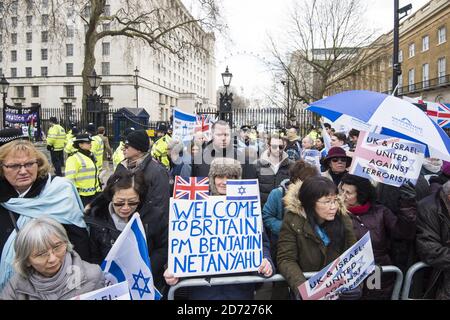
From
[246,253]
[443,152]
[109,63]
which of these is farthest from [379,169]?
[109,63]

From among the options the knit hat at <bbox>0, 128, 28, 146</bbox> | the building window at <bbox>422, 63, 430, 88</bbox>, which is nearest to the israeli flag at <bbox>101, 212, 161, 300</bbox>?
the knit hat at <bbox>0, 128, 28, 146</bbox>

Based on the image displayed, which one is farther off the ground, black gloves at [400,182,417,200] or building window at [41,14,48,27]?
building window at [41,14,48,27]

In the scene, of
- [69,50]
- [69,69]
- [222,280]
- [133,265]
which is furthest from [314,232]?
[69,69]

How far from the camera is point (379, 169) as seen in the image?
307 centimetres

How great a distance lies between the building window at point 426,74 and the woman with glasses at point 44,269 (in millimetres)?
43676

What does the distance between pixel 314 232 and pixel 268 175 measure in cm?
209

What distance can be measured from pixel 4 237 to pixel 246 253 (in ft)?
5.78

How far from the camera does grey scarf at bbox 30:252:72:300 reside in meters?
2.04

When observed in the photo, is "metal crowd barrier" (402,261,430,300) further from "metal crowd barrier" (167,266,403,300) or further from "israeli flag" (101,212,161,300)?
"israeli flag" (101,212,161,300)

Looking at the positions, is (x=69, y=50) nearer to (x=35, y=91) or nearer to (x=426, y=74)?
(x=35, y=91)

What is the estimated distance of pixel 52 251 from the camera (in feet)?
6.86

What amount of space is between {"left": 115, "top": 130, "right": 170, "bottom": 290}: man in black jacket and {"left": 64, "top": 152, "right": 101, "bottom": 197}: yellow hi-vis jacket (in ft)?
4.61

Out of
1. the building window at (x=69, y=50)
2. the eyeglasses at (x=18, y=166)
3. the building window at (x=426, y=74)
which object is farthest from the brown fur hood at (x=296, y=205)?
the building window at (x=69, y=50)

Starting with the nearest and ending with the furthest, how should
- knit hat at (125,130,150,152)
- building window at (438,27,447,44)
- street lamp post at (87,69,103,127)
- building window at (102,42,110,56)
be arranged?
knit hat at (125,130,150,152) < street lamp post at (87,69,103,127) < building window at (438,27,447,44) < building window at (102,42,110,56)
